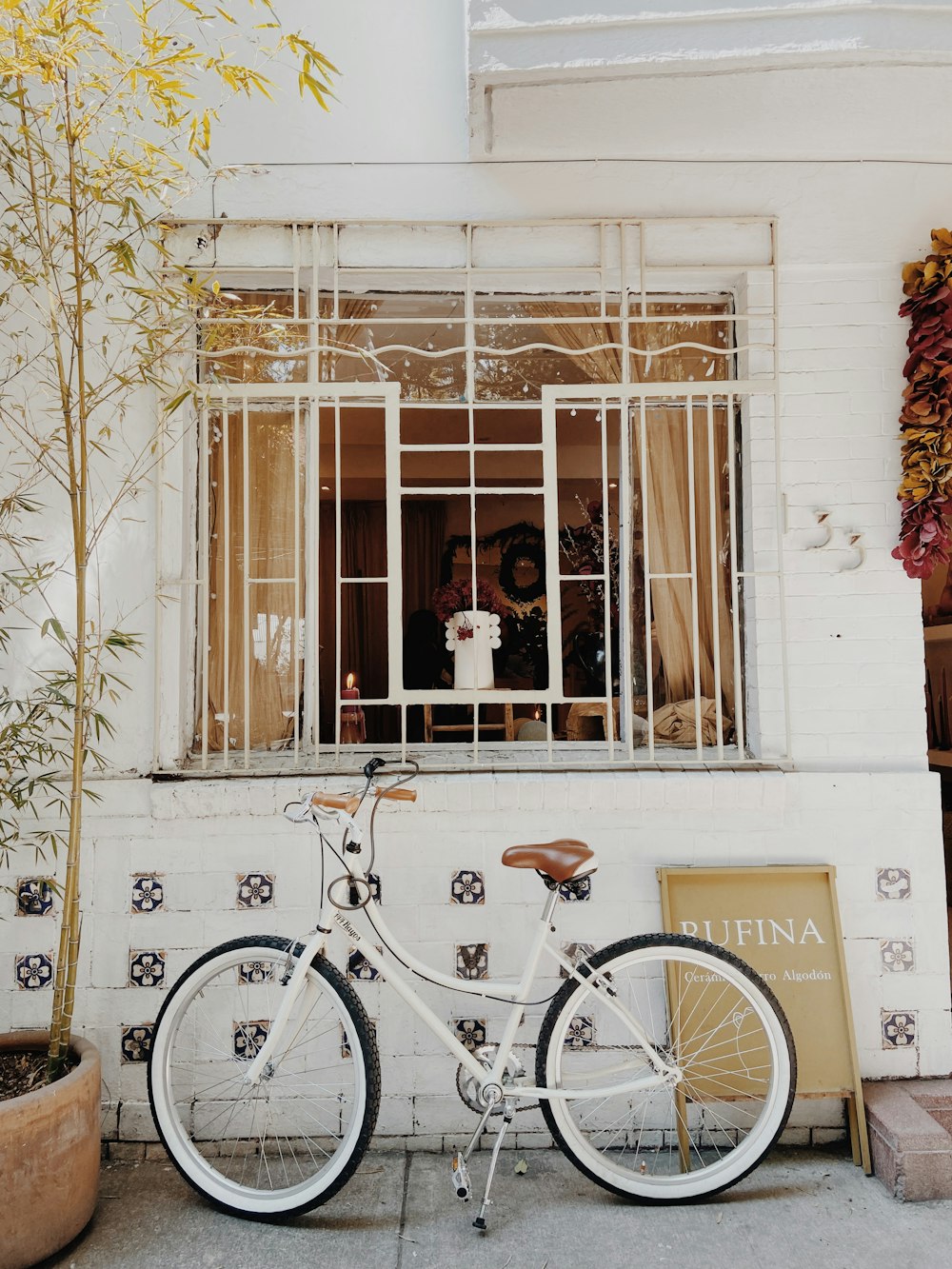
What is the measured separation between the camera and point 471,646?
133 inches

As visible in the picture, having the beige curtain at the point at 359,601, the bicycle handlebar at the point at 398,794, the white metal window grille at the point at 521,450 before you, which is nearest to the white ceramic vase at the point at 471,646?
the white metal window grille at the point at 521,450

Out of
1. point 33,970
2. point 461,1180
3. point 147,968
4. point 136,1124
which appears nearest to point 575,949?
point 461,1180

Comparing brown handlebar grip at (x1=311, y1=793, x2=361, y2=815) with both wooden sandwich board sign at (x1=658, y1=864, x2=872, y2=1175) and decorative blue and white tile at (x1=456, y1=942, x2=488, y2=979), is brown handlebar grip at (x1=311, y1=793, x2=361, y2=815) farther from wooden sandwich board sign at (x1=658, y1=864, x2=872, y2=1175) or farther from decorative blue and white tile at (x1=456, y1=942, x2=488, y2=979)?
wooden sandwich board sign at (x1=658, y1=864, x2=872, y2=1175)

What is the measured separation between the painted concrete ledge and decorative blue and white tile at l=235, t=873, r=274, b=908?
1985 millimetres

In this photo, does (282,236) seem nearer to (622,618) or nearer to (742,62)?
(742,62)

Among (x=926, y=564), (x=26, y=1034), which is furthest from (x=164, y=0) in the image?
(x=26, y=1034)

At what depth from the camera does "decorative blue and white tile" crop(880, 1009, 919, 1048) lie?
2906mm

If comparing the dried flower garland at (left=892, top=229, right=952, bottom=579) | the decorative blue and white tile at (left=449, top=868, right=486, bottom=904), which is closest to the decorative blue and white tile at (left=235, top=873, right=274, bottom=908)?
the decorative blue and white tile at (left=449, top=868, right=486, bottom=904)

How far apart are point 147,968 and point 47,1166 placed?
0.67 meters

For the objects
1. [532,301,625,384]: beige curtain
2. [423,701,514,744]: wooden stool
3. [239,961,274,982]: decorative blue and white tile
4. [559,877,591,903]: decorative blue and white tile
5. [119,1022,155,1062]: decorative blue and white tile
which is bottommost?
[119,1022,155,1062]: decorative blue and white tile

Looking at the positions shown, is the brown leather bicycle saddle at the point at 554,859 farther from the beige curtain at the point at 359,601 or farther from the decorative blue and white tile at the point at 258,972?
the beige curtain at the point at 359,601

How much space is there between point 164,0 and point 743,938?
3.66 metres

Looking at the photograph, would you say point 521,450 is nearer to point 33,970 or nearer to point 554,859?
point 554,859

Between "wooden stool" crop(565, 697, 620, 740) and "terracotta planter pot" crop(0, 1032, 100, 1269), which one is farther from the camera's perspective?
"wooden stool" crop(565, 697, 620, 740)
